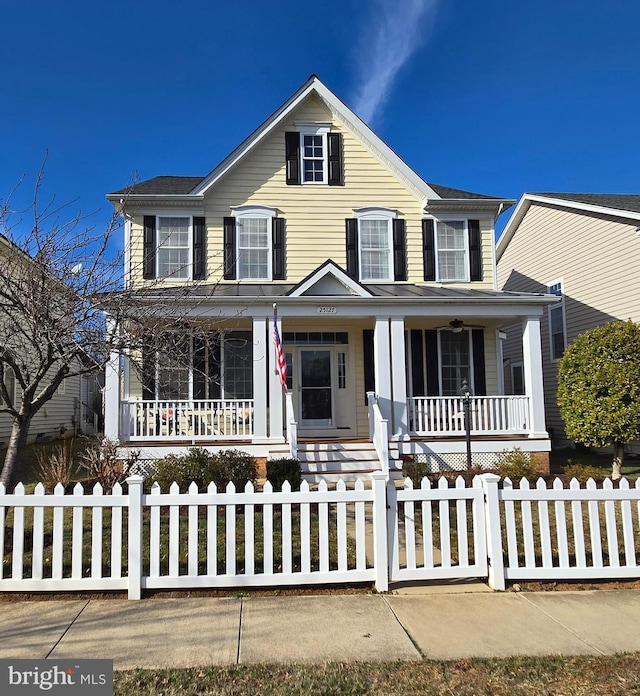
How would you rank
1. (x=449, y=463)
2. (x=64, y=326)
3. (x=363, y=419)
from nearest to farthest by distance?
(x=64, y=326), (x=449, y=463), (x=363, y=419)

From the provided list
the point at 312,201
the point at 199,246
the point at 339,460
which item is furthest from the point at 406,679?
the point at 312,201

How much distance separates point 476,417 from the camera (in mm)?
11352

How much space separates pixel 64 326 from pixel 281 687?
3.99m

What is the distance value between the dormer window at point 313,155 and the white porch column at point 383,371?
15.1ft

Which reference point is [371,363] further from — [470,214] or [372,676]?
[372,676]

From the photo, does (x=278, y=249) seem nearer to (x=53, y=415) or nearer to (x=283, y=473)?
(x=283, y=473)

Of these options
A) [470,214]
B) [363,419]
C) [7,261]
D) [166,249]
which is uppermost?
[470,214]

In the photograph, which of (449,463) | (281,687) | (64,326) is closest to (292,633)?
(281,687)

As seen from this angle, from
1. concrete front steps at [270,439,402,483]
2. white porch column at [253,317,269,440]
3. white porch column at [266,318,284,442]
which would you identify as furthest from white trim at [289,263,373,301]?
concrete front steps at [270,439,402,483]

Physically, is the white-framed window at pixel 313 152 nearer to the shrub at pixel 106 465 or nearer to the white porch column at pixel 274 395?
the white porch column at pixel 274 395

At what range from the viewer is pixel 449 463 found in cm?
1093

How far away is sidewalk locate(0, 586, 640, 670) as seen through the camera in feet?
11.8

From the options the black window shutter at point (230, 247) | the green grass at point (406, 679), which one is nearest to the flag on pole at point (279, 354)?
the black window shutter at point (230, 247)

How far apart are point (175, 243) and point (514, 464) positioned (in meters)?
9.23
